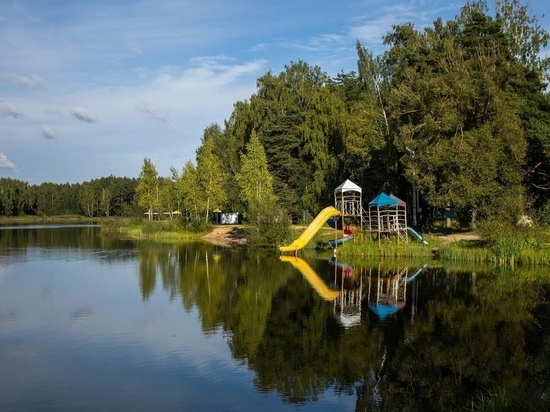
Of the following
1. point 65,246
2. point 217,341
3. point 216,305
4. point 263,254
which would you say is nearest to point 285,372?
point 217,341

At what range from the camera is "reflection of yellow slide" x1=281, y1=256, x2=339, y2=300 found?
20117mm

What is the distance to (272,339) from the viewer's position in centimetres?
1383

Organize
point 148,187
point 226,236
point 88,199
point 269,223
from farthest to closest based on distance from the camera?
point 88,199, point 148,187, point 226,236, point 269,223

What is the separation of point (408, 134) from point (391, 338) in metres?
21.6

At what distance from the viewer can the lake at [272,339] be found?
10.1m

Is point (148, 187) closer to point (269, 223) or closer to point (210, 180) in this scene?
point (210, 180)

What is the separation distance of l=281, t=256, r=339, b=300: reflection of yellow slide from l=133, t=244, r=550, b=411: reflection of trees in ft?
1.62

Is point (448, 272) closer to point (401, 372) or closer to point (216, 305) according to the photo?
point (216, 305)

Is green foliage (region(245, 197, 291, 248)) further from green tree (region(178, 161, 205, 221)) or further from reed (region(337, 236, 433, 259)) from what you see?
green tree (region(178, 161, 205, 221))

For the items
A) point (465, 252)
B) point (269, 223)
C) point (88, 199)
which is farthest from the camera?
point (88, 199)

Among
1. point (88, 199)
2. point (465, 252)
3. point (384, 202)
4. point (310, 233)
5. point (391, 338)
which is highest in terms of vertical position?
point (88, 199)

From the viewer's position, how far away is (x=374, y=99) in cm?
4412

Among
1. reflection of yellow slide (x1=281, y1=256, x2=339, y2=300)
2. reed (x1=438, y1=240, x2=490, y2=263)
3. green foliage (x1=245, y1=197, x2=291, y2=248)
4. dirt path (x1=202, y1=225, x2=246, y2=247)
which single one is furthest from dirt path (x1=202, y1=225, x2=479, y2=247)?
reed (x1=438, y1=240, x2=490, y2=263)

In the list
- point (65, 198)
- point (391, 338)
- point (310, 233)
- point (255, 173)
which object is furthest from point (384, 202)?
point (65, 198)
